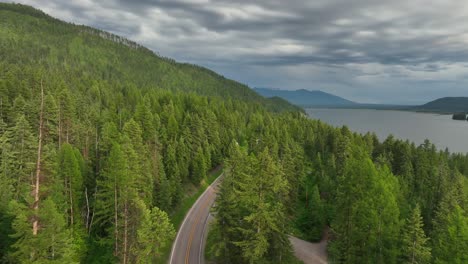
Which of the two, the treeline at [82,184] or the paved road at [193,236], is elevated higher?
the treeline at [82,184]

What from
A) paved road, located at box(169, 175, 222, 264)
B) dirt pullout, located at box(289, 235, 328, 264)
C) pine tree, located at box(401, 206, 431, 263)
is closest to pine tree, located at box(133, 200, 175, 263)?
paved road, located at box(169, 175, 222, 264)

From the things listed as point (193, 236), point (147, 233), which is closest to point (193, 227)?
point (193, 236)

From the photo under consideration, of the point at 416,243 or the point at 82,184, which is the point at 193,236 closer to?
the point at 82,184

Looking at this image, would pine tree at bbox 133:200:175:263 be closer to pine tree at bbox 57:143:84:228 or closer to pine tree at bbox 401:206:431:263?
pine tree at bbox 57:143:84:228

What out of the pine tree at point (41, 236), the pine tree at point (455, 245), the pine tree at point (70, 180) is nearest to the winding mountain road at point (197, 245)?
the pine tree at point (70, 180)

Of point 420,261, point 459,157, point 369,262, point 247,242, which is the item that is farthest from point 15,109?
point 459,157

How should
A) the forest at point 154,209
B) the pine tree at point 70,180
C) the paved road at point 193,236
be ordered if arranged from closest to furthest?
the forest at point 154,209
the pine tree at point 70,180
the paved road at point 193,236

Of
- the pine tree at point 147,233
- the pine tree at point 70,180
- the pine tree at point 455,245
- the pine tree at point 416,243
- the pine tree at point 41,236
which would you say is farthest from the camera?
the pine tree at point 70,180

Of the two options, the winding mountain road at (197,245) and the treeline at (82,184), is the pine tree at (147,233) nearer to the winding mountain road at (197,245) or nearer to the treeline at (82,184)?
the treeline at (82,184)
